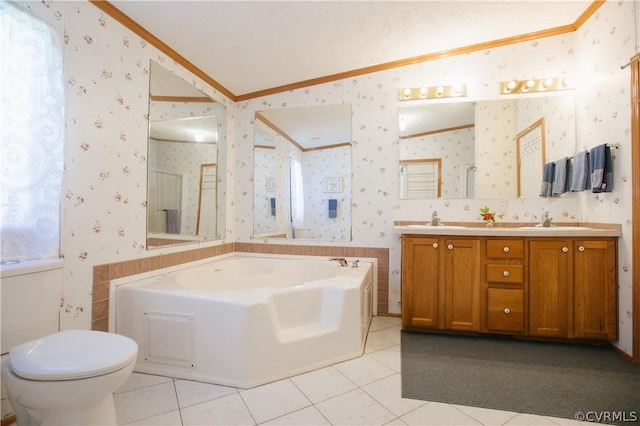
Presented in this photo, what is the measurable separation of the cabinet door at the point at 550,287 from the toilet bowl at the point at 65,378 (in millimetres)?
2547

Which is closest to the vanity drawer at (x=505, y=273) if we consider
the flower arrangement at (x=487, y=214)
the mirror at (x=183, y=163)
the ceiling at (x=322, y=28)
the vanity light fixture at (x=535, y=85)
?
the flower arrangement at (x=487, y=214)

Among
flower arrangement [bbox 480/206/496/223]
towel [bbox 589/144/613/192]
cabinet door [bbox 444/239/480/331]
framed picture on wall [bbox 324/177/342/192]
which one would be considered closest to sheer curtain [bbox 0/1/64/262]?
framed picture on wall [bbox 324/177/342/192]

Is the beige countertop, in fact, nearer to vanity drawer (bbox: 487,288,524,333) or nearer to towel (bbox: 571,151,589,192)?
towel (bbox: 571,151,589,192)

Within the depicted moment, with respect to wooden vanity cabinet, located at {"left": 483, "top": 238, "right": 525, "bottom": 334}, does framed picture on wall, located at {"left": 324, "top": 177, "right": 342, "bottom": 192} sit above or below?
above

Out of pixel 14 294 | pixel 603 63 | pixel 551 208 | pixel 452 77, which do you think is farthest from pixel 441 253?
pixel 14 294

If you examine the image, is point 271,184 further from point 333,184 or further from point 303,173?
point 333,184

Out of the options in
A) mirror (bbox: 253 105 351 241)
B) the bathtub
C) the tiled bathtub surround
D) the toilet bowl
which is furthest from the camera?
mirror (bbox: 253 105 351 241)

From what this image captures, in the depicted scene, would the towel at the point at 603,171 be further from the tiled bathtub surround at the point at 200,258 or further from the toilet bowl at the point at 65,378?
the toilet bowl at the point at 65,378

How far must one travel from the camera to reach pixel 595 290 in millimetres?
2064

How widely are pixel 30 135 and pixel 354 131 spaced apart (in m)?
2.37

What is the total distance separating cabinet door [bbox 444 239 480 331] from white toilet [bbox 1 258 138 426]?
2.09 metres

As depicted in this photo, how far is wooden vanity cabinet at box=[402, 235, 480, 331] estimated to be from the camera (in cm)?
224

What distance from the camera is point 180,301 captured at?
5.71 feet

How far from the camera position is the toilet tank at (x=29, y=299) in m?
1.21
